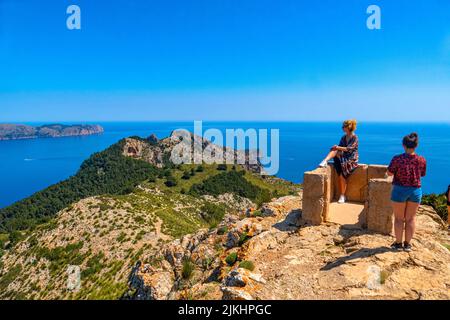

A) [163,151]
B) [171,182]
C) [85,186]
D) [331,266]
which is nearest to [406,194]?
[331,266]

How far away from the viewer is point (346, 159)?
35.1 ft

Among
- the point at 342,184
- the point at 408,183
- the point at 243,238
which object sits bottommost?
the point at 243,238

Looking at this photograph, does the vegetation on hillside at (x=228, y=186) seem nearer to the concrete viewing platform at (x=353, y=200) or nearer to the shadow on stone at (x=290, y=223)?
the shadow on stone at (x=290, y=223)

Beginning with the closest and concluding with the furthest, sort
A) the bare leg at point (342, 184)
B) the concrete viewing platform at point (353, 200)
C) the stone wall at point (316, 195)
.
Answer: the concrete viewing platform at point (353, 200) → the stone wall at point (316, 195) → the bare leg at point (342, 184)

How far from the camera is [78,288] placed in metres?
31.0

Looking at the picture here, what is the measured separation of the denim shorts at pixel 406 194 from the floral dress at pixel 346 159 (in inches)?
124

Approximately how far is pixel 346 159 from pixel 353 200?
1.84m

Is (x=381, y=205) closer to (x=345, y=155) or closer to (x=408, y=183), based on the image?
(x=408, y=183)

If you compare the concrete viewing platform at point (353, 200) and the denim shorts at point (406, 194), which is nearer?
the denim shorts at point (406, 194)

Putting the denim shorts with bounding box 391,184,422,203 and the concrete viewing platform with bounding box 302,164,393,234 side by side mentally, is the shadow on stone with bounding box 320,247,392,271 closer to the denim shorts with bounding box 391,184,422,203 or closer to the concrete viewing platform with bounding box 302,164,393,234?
A: the concrete viewing platform with bounding box 302,164,393,234

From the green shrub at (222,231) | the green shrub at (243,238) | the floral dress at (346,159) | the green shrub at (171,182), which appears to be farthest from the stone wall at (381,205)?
the green shrub at (171,182)

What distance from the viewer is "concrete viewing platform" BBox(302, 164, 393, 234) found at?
27.6 feet

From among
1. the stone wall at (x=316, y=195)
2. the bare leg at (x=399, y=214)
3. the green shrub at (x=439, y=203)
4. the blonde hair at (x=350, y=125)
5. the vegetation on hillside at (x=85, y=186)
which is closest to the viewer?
the bare leg at (x=399, y=214)

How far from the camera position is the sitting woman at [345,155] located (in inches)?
399
